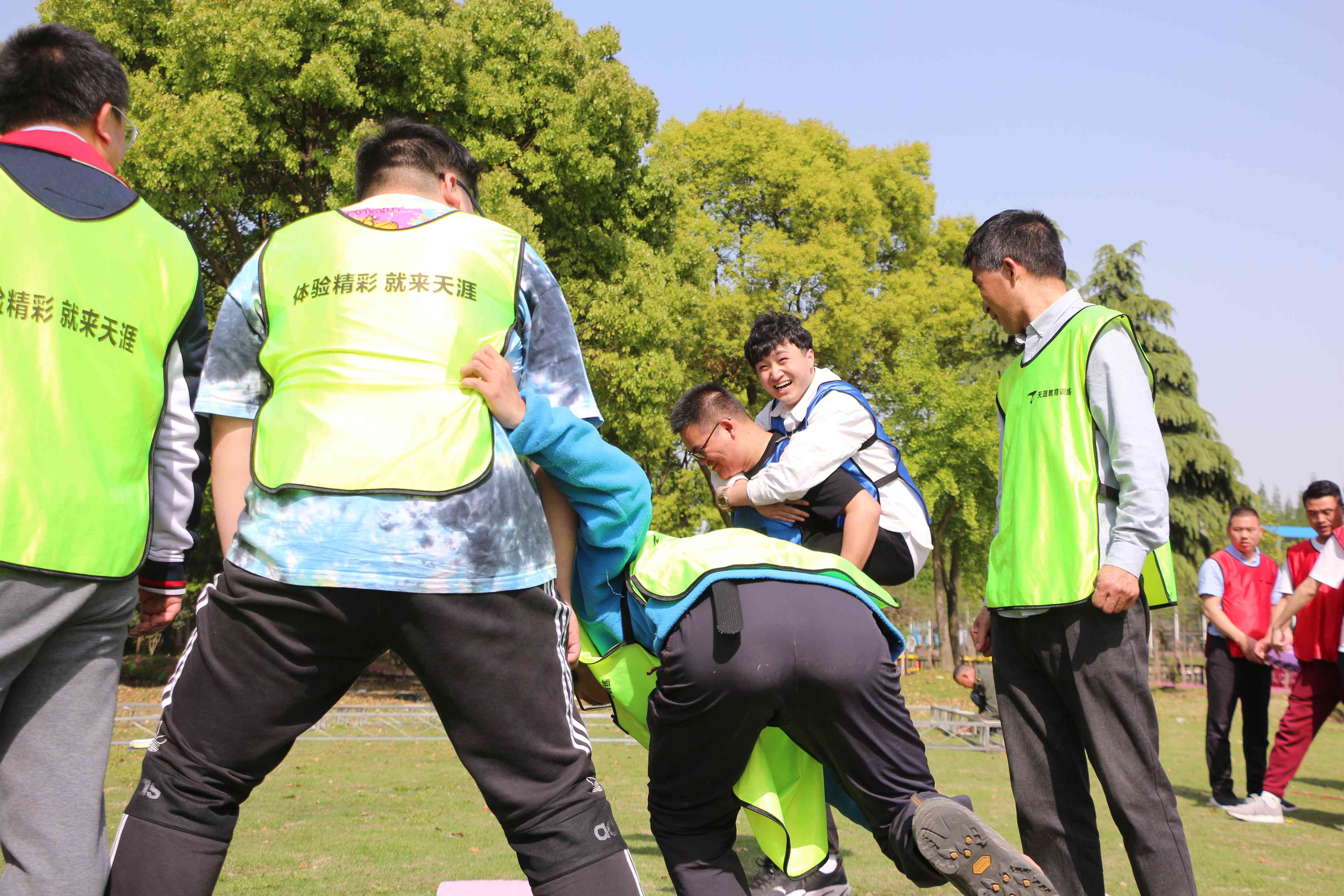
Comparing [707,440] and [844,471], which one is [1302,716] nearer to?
[844,471]

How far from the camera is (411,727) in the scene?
1212 cm

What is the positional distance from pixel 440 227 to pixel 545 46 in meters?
15.0

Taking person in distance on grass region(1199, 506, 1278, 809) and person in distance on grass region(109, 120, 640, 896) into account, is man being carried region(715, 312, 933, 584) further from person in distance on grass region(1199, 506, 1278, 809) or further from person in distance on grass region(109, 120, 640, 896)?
person in distance on grass region(1199, 506, 1278, 809)

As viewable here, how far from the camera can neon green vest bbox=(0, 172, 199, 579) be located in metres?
2.07

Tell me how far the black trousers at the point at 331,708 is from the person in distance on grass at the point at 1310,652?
6.42 m

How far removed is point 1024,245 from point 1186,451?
29.4m

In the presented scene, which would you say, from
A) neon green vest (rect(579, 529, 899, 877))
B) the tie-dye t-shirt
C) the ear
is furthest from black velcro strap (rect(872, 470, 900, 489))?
the ear

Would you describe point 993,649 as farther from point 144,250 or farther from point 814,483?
point 144,250

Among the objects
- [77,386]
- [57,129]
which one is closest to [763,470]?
[77,386]

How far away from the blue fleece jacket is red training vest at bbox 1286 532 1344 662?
6.22m

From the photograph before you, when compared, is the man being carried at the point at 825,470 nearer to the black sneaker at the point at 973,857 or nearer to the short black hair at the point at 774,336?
the short black hair at the point at 774,336

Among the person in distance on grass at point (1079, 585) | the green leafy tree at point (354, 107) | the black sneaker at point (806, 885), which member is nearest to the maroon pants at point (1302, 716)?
the person in distance on grass at point (1079, 585)

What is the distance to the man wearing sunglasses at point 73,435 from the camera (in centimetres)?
206

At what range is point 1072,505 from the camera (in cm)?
327
